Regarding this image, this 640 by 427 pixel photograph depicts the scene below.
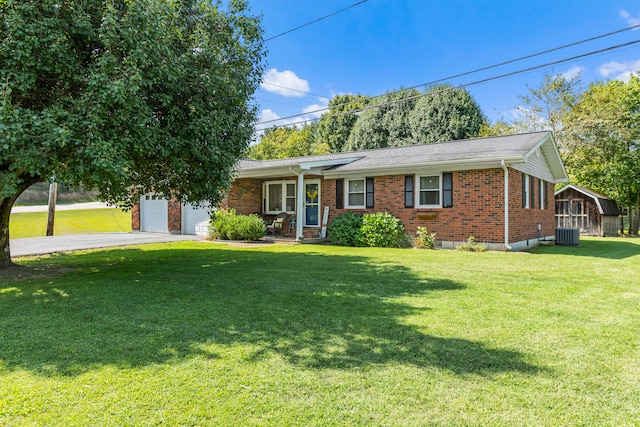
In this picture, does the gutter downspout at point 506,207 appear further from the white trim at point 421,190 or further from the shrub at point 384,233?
the shrub at point 384,233

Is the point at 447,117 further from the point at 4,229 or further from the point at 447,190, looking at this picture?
the point at 4,229

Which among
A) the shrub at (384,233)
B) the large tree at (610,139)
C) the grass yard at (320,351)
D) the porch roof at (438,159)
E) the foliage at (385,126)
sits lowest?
the grass yard at (320,351)

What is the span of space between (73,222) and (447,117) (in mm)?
27343

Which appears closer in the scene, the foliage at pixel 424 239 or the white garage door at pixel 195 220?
the foliage at pixel 424 239

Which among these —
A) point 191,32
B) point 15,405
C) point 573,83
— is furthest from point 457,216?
point 573,83

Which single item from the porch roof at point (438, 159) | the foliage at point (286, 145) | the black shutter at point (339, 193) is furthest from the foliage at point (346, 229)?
the foliage at point (286, 145)

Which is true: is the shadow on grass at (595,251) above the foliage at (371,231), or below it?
below

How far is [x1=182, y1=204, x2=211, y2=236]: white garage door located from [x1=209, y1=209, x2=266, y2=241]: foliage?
8.03ft

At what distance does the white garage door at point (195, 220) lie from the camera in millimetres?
17641

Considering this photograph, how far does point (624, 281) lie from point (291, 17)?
518 inches

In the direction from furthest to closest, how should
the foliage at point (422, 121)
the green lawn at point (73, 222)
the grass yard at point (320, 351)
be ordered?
the foliage at point (422, 121), the green lawn at point (73, 222), the grass yard at point (320, 351)

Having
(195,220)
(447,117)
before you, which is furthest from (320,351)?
(447,117)

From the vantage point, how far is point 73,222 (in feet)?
86.4

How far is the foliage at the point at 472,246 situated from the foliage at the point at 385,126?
19.2m
